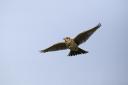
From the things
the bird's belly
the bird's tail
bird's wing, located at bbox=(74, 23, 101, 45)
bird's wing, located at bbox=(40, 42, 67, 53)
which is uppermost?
bird's wing, located at bbox=(74, 23, 101, 45)

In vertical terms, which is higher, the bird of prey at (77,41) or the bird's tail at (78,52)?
the bird of prey at (77,41)

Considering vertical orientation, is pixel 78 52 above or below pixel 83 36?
below

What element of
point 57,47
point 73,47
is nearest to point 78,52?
point 73,47

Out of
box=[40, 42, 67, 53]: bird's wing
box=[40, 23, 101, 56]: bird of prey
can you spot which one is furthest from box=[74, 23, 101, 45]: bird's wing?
box=[40, 42, 67, 53]: bird's wing

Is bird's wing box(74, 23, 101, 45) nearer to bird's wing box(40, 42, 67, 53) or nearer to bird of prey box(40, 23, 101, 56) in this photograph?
bird of prey box(40, 23, 101, 56)

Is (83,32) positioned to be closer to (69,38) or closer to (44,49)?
(69,38)

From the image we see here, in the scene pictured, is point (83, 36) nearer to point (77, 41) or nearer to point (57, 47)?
point (77, 41)

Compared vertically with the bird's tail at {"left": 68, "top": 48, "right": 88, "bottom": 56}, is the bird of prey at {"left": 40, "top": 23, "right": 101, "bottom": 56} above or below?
above

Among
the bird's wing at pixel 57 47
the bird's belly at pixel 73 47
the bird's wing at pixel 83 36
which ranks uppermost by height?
the bird's wing at pixel 83 36

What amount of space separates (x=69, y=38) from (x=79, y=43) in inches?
3.6

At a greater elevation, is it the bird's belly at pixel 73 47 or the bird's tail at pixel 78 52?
the bird's belly at pixel 73 47

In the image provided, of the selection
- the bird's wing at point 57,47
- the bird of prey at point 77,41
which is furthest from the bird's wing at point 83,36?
the bird's wing at point 57,47

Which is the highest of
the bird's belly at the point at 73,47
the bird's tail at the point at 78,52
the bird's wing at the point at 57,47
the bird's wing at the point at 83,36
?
the bird's wing at the point at 83,36

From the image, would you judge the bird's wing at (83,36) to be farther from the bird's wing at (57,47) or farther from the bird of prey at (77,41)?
the bird's wing at (57,47)
